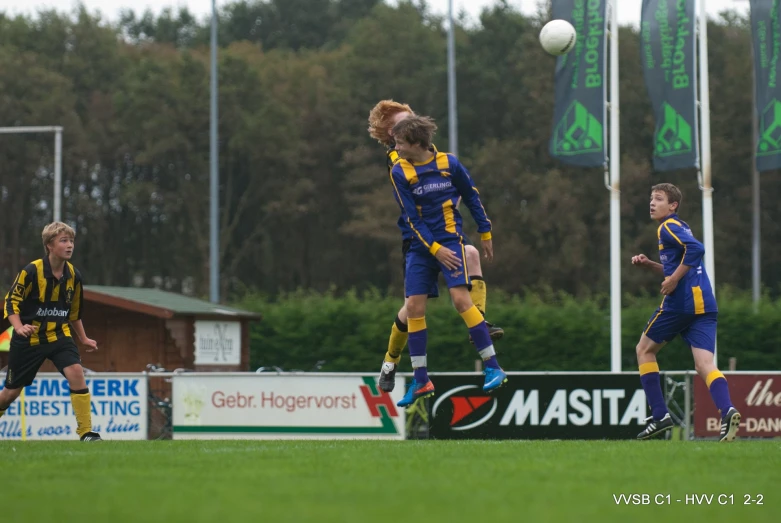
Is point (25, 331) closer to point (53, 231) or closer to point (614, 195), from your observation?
point (53, 231)

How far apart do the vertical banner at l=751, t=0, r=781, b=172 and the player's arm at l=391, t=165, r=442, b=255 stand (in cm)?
1270

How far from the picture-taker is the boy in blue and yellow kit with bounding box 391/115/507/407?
386 inches

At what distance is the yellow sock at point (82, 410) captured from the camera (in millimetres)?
11734

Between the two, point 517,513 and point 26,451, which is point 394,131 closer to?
point 26,451

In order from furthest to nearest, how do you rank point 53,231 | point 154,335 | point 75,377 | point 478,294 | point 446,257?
point 154,335 → point 75,377 → point 53,231 → point 478,294 → point 446,257

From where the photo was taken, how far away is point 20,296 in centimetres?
1151

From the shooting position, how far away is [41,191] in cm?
5725

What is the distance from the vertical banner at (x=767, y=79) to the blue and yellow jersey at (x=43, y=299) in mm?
13247

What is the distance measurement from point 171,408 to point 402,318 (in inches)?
306

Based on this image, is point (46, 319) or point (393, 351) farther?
point (46, 319)

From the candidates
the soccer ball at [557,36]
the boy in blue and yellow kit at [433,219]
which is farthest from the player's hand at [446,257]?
the soccer ball at [557,36]

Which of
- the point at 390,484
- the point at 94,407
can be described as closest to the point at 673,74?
the point at 94,407

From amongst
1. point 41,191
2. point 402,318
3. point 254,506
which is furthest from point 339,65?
point 254,506

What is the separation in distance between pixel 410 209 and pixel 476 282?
1.04 m
